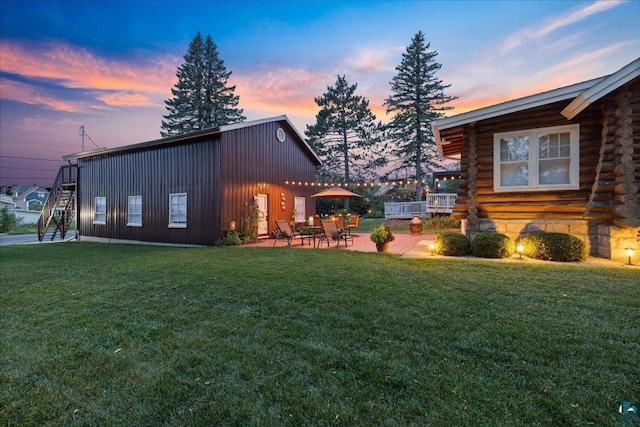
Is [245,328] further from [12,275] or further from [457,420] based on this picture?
[12,275]

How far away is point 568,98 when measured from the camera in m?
6.63

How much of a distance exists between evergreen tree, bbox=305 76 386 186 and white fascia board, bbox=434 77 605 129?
76.8 ft

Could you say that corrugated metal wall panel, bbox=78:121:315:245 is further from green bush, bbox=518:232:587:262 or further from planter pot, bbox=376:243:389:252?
green bush, bbox=518:232:587:262

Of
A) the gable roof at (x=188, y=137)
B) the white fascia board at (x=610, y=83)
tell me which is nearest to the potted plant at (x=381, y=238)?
the white fascia board at (x=610, y=83)

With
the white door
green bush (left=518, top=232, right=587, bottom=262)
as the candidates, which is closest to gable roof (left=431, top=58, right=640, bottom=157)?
green bush (left=518, top=232, right=587, bottom=262)

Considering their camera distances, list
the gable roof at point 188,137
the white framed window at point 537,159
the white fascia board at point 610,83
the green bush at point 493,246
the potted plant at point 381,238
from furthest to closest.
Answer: the gable roof at point 188,137
the potted plant at point 381,238
the white framed window at point 537,159
the green bush at point 493,246
the white fascia board at point 610,83

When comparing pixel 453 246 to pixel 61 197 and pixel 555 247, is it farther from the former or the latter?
pixel 61 197

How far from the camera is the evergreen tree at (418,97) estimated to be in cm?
2689

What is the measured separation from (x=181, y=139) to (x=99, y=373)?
419 inches

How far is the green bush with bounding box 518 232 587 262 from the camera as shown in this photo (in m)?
6.09

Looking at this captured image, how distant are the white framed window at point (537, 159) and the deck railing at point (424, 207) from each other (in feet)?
31.3

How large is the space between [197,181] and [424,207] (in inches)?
535

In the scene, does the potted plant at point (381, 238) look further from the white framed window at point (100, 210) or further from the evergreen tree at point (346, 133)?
the evergreen tree at point (346, 133)

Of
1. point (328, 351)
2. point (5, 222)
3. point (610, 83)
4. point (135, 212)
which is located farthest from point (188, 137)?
point (5, 222)
